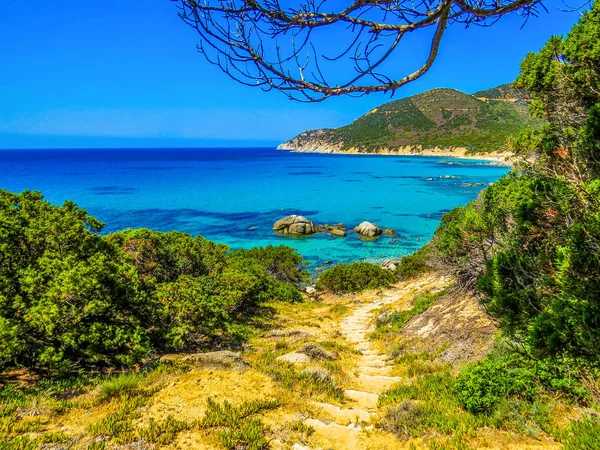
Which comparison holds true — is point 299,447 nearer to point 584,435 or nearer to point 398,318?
point 584,435

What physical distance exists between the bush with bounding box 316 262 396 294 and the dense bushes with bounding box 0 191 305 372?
41.7 feet

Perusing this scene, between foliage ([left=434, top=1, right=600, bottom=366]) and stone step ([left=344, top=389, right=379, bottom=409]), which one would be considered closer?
foliage ([left=434, top=1, right=600, bottom=366])

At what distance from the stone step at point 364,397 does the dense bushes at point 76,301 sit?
15.7ft

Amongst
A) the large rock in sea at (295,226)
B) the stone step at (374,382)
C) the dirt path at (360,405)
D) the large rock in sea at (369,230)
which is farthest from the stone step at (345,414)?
the large rock in sea at (295,226)

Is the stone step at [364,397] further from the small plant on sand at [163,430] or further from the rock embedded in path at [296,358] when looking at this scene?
the small plant on sand at [163,430]

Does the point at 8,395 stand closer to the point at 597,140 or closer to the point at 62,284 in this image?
the point at 62,284

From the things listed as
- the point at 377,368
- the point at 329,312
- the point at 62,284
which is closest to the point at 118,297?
the point at 62,284

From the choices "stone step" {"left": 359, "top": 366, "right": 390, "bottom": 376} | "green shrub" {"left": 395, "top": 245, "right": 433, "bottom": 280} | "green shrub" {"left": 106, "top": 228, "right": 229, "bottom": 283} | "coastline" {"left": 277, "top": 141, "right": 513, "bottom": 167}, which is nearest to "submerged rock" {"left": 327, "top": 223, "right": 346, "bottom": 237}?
"green shrub" {"left": 395, "top": 245, "right": 433, "bottom": 280}

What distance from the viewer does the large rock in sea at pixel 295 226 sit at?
39.2m

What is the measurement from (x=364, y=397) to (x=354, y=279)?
53.5ft

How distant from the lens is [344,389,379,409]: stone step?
6.70 meters

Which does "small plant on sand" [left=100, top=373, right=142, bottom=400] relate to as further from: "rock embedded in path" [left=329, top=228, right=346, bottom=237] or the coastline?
the coastline

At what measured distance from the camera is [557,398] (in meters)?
5.14

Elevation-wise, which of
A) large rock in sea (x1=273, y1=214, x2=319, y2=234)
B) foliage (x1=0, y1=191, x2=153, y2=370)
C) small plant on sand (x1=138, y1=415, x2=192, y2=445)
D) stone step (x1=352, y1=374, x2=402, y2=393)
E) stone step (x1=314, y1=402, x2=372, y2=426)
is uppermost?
foliage (x1=0, y1=191, x2=153, y2=370)
